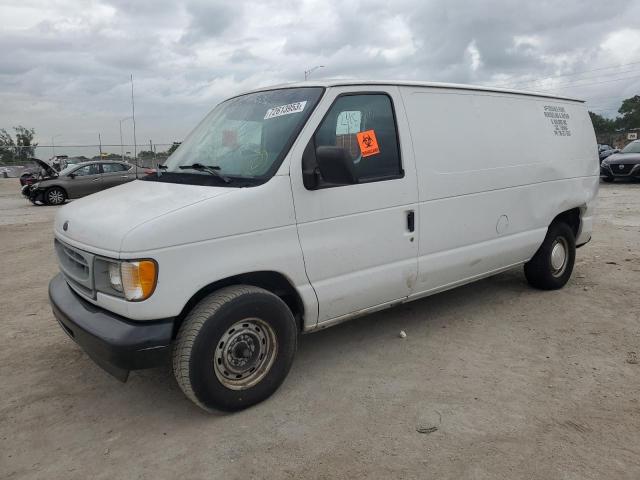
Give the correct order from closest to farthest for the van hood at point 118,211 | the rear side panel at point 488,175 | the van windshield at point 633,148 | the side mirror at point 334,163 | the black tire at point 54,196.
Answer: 1. the van hood at point 118,211
2. the side mirror at point 334,163
3. the rear side panel at point 488,175
4. the black tire at point 54,196
5. the van windshield at point 633,148

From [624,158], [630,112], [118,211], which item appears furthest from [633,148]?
[630,112]

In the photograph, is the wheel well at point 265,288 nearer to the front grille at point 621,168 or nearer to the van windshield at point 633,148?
the front grille at point 621,168

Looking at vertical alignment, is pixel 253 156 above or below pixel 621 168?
above

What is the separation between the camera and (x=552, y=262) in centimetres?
543

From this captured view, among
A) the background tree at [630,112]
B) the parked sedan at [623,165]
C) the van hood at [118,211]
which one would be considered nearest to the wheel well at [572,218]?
the van hood at [118,211]

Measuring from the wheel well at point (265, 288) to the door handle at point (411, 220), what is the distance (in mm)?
1059

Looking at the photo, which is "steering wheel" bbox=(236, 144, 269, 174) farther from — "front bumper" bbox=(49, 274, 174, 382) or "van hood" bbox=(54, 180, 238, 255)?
"front bumper" bbox=(49, 274, 174, 382)

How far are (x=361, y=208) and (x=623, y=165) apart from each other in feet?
57.3

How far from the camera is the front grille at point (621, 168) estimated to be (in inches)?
690

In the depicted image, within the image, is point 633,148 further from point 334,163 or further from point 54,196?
point 54,196

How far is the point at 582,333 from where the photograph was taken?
173 inches

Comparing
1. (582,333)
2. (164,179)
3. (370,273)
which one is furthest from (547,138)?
(164,179)

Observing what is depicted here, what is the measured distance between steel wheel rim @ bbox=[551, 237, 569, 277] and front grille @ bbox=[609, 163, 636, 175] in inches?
573

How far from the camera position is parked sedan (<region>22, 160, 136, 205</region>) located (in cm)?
1727
